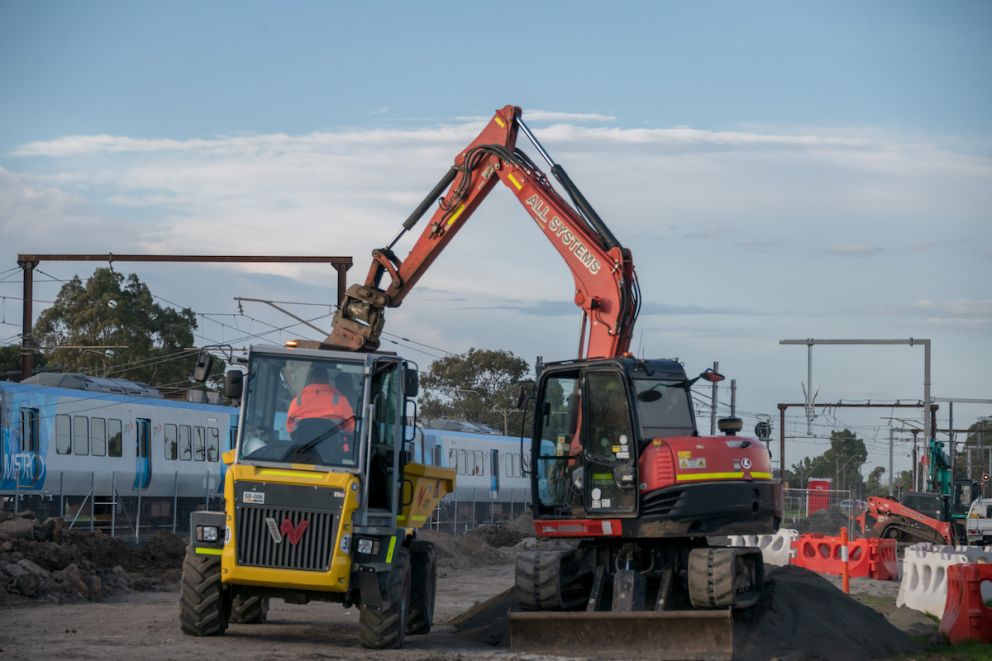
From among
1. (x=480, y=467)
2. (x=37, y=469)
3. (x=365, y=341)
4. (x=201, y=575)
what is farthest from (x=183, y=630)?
(x=480, y=467)

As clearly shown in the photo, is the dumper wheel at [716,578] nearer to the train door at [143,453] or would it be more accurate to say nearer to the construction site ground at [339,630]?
the construction site ground at [339,630]

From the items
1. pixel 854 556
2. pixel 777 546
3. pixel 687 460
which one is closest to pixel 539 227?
pixel 687 460

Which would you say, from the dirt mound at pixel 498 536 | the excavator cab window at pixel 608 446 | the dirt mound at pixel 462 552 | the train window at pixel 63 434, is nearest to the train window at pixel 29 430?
the train window at pixel 63 434

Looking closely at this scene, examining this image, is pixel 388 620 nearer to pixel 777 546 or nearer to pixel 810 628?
pixel 810 628

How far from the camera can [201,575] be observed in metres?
13.4

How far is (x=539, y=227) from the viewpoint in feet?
54.3

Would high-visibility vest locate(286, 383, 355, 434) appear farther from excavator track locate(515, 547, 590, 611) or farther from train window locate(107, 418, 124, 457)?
train window locate(107, 418, 124, 457)

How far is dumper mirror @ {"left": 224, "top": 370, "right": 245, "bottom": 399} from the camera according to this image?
44.3ft

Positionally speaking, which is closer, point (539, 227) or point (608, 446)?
point (608, 446)

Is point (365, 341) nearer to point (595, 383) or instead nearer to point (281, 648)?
point (595, 383)

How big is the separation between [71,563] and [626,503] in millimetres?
9815

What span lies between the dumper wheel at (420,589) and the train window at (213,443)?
875 inches

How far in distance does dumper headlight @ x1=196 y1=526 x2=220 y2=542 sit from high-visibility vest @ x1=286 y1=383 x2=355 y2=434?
1.21 meters

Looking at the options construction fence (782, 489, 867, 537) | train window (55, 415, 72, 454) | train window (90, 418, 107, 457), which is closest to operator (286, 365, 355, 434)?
train window (55, 415, 72, 454)
